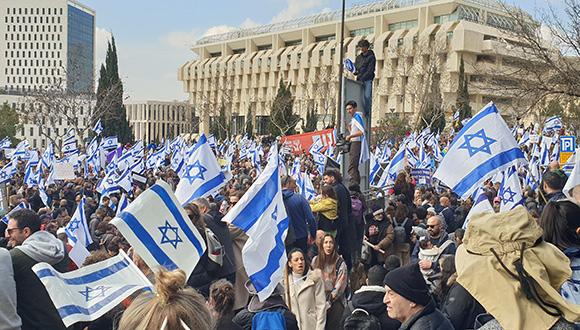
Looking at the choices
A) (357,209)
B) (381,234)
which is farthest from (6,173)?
(381,234)

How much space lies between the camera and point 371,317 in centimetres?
482

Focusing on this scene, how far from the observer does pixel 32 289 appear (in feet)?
14.1

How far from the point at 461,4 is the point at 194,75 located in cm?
4527

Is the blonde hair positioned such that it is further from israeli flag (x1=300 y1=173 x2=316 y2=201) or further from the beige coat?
israeli flag (x1=300 y1=173 x2=316 y2=201)

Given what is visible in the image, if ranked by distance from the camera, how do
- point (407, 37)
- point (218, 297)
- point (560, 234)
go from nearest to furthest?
point (560, 234)
point (218, 297)
point (407, 37)

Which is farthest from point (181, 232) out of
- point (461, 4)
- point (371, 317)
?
point (461, 4)

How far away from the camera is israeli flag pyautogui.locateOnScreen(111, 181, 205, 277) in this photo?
4590 millimetres

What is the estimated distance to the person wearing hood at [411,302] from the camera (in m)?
3.54

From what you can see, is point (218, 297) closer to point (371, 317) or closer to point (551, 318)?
point (371, 317)

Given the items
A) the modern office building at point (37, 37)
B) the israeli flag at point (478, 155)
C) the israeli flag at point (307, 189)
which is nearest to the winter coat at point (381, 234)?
the israeli flag at point (478, 155)

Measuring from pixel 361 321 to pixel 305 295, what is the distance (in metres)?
0.95

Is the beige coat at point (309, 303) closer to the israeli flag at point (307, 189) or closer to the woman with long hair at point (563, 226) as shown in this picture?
the woman with long hair at point (563, 226)

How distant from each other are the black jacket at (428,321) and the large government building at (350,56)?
50403 mm

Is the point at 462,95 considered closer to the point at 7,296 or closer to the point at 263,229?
the point at 263,229
